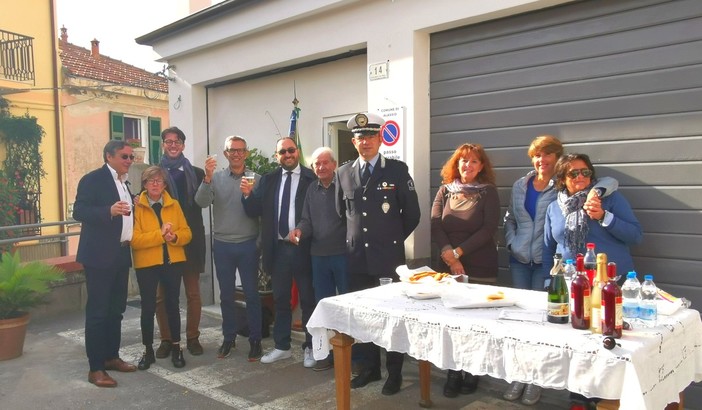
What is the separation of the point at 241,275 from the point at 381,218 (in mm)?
1663

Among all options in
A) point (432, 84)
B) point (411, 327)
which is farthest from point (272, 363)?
point (432, 84)

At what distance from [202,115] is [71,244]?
963cm

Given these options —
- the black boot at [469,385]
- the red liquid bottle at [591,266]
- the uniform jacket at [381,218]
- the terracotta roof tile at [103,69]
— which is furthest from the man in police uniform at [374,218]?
the terracotta roof tile at [103,69]

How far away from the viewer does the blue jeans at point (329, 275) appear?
4.84 metres

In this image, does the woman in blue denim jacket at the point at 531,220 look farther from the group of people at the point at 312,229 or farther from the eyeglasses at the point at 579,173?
the eyeglasses at the point at 579,173

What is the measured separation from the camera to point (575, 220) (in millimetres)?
3682

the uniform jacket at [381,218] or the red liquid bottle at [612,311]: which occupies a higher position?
the uniform jacket at [381,218]

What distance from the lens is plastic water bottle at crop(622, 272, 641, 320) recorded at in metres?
2.78

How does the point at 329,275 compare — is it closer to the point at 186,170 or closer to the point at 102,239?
the point at 186,170

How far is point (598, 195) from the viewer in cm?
363

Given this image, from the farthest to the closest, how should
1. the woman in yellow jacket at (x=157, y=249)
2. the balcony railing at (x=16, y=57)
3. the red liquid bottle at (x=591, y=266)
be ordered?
the balcony railing at (x=16, y=57)
the woman in yellow jacket at (x=157, y=249)
the red liquid bottle at (x=591, y=266)

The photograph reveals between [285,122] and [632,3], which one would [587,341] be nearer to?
[632,3]

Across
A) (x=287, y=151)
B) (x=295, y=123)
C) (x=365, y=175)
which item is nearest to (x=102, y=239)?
(x=287, y=151)

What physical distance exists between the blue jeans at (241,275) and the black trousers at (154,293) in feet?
1.29
